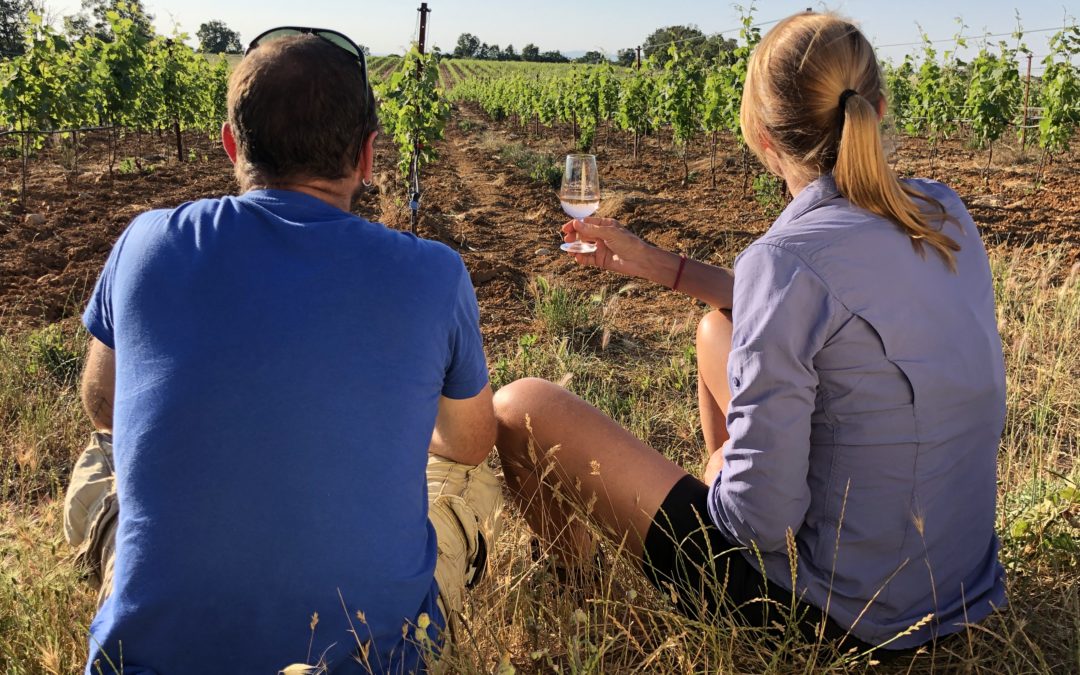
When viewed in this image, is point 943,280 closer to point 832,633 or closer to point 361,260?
point 832,633

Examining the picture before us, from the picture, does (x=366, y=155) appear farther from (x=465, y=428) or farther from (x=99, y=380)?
(x=99, y=380)

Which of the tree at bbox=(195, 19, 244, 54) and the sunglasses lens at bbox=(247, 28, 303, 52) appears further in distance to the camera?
the tree at bbox=(195, 19, 244, 54)

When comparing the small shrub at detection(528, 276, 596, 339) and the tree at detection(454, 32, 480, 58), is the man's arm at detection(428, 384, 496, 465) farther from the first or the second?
the tree at detection(454, 32, 480, 58)

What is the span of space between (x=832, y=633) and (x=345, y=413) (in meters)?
1.02

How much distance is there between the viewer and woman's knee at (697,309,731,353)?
2295mm

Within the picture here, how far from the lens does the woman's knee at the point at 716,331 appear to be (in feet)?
7.53

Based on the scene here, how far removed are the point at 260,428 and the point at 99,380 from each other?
606mm

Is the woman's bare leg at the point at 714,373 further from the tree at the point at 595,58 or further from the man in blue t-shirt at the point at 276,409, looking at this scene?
the tree at the point at 595,58

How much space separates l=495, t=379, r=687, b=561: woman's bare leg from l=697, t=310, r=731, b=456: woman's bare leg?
41 cm

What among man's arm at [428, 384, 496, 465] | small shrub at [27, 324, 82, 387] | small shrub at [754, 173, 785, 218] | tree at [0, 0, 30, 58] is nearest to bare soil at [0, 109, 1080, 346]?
small shrub at [754, 173, 785, 218]

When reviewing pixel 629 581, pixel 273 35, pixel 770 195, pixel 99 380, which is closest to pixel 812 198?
pixel 629 581

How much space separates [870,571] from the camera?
159 cm

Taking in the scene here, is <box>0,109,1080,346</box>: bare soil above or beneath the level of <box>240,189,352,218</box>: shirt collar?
beneath

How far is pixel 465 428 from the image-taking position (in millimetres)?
1771
